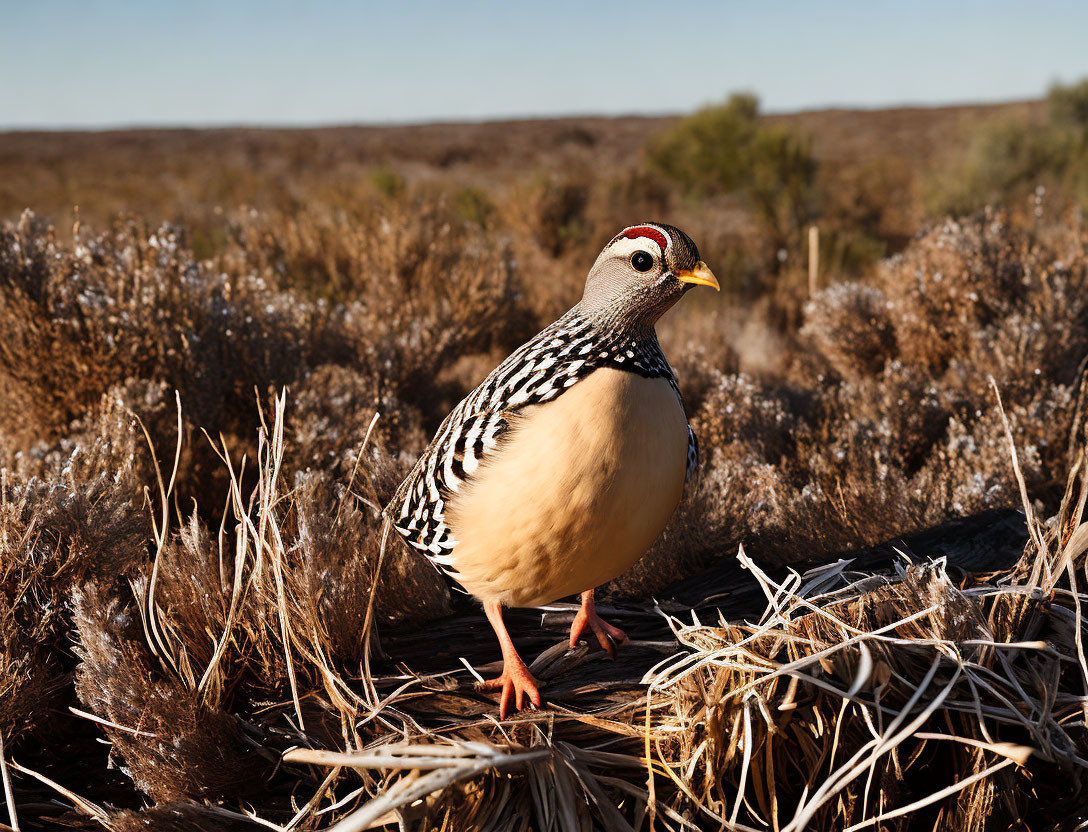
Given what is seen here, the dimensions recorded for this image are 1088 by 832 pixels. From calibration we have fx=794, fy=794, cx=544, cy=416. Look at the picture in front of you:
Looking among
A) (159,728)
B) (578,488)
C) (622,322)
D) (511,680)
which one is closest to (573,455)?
(578,488)

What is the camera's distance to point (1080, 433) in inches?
158

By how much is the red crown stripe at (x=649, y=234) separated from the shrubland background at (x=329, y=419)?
3.46ft

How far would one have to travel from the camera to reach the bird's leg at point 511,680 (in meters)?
2.05

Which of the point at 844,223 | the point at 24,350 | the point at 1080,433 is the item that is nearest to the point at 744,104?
the point at 844,223

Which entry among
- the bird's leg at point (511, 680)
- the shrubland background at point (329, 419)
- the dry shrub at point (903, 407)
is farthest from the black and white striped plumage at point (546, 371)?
the dry shrub at point (903, 407)

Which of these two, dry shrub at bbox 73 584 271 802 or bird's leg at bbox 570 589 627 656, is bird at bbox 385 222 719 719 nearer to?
bird's leg at bbox 570 589 627 656

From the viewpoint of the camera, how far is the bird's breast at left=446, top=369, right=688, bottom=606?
5.85 ft

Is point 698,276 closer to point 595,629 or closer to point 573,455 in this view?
point 573,455

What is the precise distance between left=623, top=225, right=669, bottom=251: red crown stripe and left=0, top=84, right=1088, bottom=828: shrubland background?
106 centimetres

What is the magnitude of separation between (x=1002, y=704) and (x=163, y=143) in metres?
54.0

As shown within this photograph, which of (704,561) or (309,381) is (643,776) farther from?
(309,381)

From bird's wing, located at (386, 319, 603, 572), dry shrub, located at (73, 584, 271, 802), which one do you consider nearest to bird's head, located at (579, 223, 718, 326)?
bird's wing, located at (386, 319, 603, 572)

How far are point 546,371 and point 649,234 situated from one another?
419mm

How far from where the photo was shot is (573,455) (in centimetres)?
177
